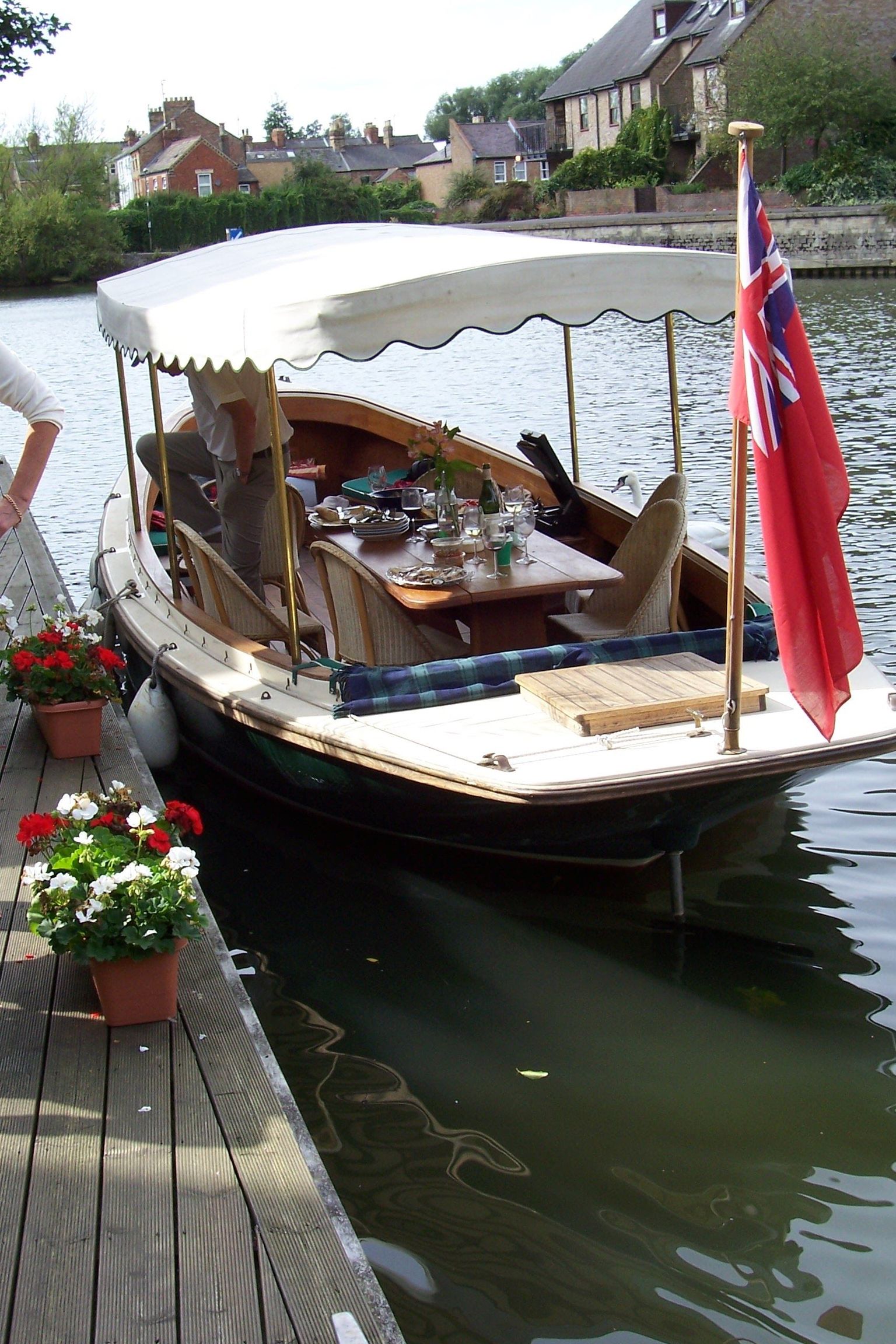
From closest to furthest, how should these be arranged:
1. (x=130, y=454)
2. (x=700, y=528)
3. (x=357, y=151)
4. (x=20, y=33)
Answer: (x=700, y=528)
(x=130, y=454)
(x=20, y=33)
(x=357, y=151)

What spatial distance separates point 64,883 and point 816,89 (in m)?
42.4

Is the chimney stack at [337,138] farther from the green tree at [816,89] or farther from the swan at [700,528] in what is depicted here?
the swan at [700,528]

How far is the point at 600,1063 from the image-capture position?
3955mm

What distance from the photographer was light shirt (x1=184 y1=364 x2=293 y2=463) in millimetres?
5875

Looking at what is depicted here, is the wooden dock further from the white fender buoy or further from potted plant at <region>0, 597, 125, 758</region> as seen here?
the white fender buoy

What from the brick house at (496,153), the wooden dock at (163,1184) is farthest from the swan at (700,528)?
the brick house at (496,153)

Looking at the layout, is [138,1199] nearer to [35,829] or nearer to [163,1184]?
[163,1184]

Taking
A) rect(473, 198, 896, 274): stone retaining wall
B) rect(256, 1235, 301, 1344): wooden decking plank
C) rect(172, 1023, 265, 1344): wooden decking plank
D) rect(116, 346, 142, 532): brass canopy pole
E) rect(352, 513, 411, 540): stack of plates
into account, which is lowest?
rect(256, 1235, 301, 1344): wooden decking plank

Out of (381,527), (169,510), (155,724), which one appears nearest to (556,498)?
(381,527)

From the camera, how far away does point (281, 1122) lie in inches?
113

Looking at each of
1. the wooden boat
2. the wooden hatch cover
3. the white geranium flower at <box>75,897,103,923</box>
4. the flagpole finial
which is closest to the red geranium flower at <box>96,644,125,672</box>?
the wooden boat

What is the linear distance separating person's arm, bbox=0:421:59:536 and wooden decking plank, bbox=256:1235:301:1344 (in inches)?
89.5

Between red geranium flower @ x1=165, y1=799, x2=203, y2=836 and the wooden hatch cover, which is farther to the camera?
the wooden hatch cover

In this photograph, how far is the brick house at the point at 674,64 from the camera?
43.9 m
